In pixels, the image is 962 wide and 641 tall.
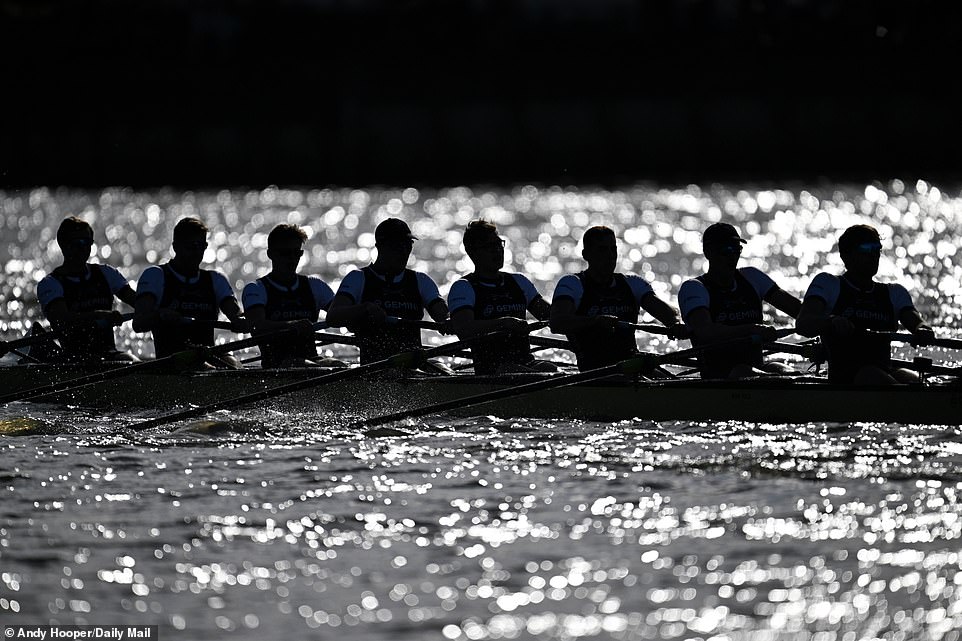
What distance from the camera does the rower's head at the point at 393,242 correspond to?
15.0 meters

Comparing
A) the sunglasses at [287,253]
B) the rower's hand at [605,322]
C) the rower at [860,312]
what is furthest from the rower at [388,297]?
the rower at [860,312]

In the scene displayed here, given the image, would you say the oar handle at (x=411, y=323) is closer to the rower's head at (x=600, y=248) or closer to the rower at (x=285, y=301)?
the rower at (x=285, y=301)

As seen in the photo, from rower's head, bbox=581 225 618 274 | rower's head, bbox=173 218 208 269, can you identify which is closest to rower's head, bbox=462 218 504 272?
rower's head, bbox=581 225 618 274

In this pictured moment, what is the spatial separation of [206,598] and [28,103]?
8486 cm

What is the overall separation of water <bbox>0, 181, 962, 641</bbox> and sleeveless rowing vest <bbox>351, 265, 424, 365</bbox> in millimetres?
1006

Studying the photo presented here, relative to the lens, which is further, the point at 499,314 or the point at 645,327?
the point at 499,314

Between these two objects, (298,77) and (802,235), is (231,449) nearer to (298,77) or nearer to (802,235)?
(802,235)

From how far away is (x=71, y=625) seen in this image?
8758mm

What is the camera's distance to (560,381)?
13555 mm

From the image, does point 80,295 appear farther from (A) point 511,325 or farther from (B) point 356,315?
(A) point 511,325

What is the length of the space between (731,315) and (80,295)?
685 cm

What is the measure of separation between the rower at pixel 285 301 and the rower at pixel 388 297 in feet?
1.36

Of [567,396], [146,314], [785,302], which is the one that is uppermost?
[146,314]

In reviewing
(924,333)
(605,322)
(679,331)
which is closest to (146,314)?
(605,322)
